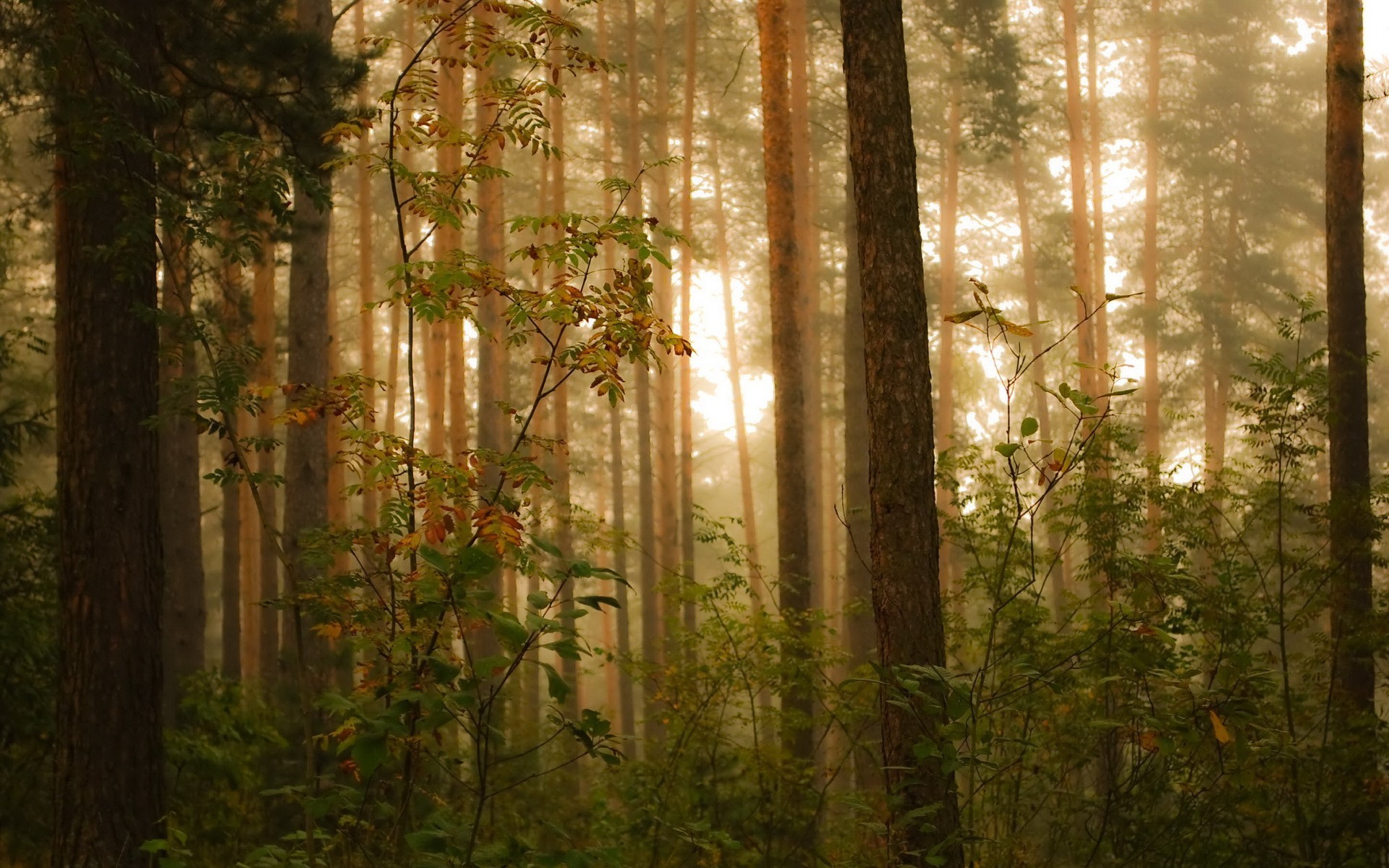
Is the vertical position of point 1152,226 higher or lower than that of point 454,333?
higher

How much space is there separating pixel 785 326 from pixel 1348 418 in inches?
204

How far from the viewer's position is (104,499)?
5.88 metres

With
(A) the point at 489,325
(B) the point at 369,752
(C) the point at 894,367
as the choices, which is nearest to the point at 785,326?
(C) the point at 894,367

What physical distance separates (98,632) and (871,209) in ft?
15.9

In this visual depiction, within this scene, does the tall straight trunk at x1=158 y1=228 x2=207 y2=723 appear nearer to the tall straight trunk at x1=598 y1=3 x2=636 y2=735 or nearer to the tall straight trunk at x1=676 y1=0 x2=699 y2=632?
the tall straight trunk at x1=598 y1=3 x2=636 y2=735

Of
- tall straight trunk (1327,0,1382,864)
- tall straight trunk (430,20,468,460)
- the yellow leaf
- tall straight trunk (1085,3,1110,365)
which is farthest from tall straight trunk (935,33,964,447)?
the yellow leaf

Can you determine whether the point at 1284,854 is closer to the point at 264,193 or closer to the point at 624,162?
the point at 264,193

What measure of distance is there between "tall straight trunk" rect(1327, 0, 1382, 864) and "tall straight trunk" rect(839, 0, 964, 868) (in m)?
4.10

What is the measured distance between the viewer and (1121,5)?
2373cm

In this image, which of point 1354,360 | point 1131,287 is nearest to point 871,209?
point 1354,360

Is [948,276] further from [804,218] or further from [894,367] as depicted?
[894,367]

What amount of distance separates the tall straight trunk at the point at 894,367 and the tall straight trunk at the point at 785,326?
504 centimetres

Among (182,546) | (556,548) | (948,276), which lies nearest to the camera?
(556,548)

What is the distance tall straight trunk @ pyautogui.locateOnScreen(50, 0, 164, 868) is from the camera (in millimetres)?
5688
